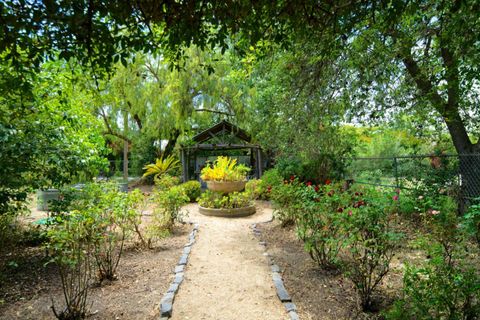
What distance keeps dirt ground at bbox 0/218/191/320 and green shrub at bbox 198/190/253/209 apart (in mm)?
3495

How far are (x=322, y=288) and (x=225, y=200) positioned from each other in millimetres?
5083

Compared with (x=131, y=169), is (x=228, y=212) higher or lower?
lower

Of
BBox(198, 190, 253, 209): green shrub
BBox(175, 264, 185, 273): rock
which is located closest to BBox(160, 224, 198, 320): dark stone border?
BBox(175, 264, 185, 273): rock

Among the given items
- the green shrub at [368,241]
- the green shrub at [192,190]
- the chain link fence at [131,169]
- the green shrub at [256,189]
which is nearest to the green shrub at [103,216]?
the green shrub at [368,241]

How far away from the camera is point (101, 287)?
3375 mm

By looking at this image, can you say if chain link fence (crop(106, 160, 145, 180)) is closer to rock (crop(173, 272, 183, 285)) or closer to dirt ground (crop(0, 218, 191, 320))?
dirt ground (crop(0, 218, 191, 320))

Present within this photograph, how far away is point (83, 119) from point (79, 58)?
3075 millimetres

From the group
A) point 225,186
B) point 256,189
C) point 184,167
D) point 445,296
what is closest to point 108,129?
point 184,167

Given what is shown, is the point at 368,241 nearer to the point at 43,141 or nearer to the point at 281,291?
the point at 281,291

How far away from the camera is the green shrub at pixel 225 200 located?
8188mm

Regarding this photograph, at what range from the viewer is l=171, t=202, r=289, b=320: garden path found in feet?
9.22

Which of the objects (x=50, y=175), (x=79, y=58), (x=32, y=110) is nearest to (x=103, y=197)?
(x=50, y=175)

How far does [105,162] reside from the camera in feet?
15.5

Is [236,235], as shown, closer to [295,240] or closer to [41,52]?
[295,240]
